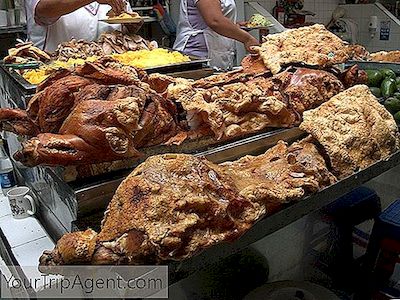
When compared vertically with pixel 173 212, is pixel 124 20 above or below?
above

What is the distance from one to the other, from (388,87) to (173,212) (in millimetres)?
1370

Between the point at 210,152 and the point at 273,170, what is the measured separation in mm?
188

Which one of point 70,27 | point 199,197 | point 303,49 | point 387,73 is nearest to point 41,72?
point 70,27

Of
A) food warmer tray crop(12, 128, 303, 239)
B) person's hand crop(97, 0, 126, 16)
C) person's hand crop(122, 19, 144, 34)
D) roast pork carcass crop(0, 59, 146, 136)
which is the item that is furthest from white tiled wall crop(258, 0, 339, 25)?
roast pork carcass crop(0, 59, 146, 136)

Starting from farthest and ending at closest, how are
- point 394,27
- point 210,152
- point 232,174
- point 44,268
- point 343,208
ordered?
1. point 394,27
2. point 343,208
3. point 210,152
4. point 232,174
5. point 44,268

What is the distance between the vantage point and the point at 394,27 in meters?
4.79

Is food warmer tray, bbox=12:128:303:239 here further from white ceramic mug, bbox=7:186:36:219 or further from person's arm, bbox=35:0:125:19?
person's arm, bbox=35:0:125:19

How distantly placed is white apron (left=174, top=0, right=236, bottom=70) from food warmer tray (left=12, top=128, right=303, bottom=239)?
1.65 m

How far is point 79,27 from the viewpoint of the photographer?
252 cm

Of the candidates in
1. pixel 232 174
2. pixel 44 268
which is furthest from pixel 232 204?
pixel 44 268

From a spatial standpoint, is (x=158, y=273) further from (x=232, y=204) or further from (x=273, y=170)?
(x=273, y=170)

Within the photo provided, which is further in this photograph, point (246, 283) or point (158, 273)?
point (246, 283)

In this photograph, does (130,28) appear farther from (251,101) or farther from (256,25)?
(251,101)

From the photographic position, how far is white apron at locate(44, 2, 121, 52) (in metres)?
2.48
